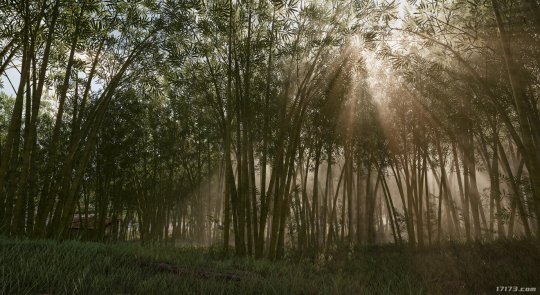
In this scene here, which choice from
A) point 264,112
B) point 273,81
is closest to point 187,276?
point 264,112

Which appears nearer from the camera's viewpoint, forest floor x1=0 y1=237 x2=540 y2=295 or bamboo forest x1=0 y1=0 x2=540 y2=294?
forest floor x1=0 y1=237 x2=540 y2=295

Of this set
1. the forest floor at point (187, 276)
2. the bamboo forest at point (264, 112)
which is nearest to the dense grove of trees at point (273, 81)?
the bamboo forest at point (264, 112)

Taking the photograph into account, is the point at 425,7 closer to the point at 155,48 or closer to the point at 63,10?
the point at 155,48

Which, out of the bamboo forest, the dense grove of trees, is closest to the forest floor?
the bamboo forest

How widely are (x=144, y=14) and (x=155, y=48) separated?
70 cm

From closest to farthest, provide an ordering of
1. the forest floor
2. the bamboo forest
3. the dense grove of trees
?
1. the forest floor
2. the bamboo forest
3. the dense grove of trees

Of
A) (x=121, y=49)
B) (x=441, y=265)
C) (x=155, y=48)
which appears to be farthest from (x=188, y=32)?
(x=441, y=265)

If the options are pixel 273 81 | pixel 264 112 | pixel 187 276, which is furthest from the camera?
pixel 273 81

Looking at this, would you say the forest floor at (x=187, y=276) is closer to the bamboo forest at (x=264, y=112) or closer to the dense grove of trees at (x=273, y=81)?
the bamboo forest at (x=264, y=112)

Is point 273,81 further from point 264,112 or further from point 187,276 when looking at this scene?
point 187,276

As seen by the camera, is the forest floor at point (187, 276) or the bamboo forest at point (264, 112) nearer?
the forest floor at point (187, 276)

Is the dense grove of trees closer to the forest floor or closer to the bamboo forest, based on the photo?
the bamboo forest

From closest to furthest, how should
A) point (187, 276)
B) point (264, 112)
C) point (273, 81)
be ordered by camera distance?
point (187, 276) < point (264, 112) < point (273, 81)

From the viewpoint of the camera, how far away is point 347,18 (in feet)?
22.3
